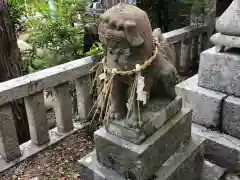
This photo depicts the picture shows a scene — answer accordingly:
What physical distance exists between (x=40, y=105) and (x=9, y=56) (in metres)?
0.79

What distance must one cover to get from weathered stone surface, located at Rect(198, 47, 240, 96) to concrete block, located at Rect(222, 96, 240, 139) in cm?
9

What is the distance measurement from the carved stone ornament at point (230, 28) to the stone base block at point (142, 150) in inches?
29.6

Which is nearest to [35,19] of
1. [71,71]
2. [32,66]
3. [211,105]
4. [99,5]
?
[32,66]

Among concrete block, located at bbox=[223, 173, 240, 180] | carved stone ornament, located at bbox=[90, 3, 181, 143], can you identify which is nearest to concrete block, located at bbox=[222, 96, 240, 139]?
concrete block, located at bbox=[223, 173, 240, 180]

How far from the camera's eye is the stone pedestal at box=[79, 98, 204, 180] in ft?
5.85

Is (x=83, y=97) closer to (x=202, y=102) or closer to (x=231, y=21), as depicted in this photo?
(x=202, y=102)

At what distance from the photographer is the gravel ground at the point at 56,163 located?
8.27ft

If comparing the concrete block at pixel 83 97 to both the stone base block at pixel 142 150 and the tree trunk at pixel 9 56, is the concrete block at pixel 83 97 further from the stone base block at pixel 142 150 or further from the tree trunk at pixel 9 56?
the stone base block at pixel 142 150

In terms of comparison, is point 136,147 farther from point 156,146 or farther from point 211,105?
point 211,105

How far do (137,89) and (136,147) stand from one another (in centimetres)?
38

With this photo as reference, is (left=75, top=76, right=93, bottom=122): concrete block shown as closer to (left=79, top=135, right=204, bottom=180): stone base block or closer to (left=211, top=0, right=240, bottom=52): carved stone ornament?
(left=79, top=135, right=204, bottom=180): stone base block

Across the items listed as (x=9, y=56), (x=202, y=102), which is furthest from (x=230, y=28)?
(x=9, y=56)

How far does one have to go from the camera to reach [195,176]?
226 cm

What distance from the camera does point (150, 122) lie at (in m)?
1.81
